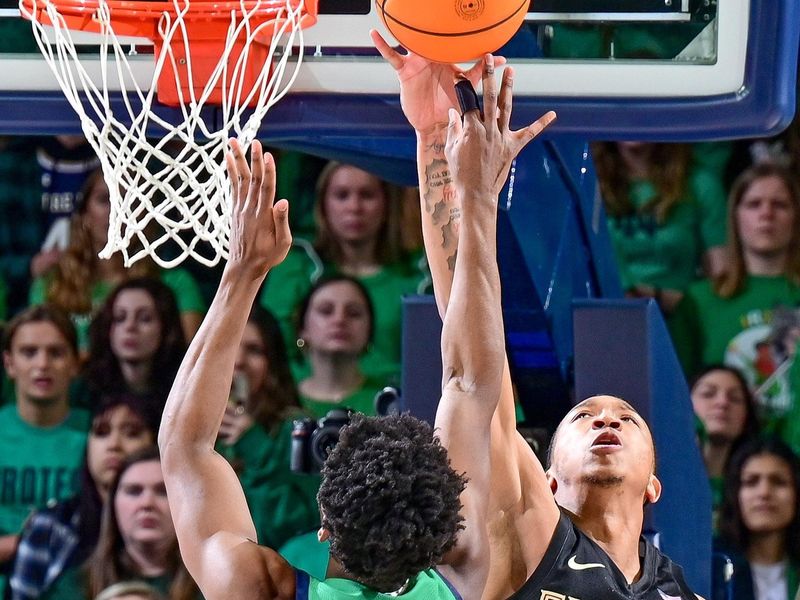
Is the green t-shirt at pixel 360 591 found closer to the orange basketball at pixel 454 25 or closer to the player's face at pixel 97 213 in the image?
the orange basketball at pixel 454 25

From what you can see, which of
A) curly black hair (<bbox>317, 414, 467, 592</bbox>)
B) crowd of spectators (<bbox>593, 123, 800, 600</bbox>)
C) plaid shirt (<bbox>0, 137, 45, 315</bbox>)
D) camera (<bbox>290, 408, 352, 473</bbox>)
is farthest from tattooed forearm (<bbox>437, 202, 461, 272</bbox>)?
plaid shirt (<bbox>0, 137, 45, 315</bbox>)

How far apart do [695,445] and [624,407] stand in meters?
0.41

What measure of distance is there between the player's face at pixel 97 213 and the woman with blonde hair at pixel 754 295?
2.35 meters

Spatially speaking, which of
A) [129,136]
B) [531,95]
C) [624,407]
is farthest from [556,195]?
[129,136]

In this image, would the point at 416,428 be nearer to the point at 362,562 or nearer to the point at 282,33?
the point at 362,562

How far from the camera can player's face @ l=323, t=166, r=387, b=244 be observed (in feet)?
17.0

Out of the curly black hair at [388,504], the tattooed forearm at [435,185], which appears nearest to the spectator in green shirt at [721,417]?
the tattooed forearm at [435,185]

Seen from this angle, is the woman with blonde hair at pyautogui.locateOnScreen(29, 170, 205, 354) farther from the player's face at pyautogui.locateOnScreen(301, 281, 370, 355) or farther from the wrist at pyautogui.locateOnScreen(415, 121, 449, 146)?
the wrist at pyautogui.locateOnScreen(415, 121, 449, 146)

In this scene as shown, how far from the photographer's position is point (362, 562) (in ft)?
5.49

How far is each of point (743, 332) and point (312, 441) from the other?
2.40 meters

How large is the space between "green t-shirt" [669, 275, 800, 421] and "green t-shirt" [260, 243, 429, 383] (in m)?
1.09

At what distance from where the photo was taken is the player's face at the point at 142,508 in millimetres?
4910

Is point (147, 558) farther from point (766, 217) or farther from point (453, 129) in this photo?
point (453, 129)

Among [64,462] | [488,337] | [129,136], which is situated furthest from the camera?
[64,462]
